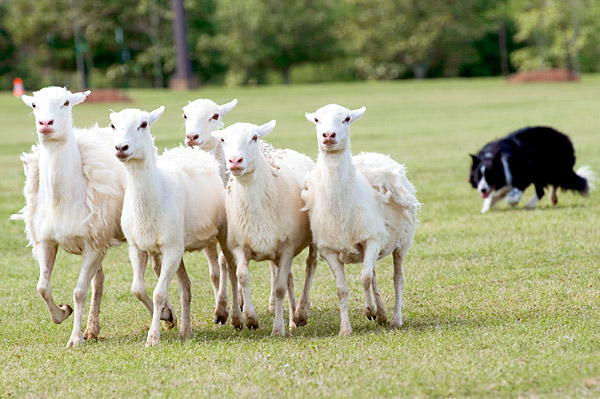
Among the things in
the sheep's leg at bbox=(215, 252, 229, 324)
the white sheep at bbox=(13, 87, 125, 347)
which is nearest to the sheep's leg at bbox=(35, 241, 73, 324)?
the white sheep at bbox=(13, 87, 125, 347)

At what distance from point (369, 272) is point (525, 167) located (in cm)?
811

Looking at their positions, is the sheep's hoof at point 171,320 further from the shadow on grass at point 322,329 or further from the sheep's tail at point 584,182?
the sheep's tail at point 584,182

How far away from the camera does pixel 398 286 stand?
29.4 ft

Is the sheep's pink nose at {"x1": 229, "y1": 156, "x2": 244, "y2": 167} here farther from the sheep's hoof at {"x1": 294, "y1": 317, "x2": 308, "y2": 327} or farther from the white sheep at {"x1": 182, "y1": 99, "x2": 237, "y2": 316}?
the sheep's hoof at {"x1": 294, "y1": 317, "x2": 308, "y2": 327}

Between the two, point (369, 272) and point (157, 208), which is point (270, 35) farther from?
point (369, 272)

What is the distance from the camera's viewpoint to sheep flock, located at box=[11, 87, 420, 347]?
8.25 meters

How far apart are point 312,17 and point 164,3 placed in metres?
9.37

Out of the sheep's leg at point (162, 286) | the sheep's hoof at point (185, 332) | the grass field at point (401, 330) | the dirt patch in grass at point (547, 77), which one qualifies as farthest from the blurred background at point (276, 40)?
the sheep's leg at point (162, 286)

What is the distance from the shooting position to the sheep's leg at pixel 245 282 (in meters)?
8.42

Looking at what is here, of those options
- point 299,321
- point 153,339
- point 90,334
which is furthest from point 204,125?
point 153,339

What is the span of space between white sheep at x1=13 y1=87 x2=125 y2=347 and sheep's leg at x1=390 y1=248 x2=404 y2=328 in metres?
2.45

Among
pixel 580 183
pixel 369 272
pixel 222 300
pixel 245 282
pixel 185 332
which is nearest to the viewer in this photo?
pixel 369 272

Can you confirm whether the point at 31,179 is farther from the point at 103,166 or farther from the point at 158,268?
the point at 158,268

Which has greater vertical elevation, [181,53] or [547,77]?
[181,53]
